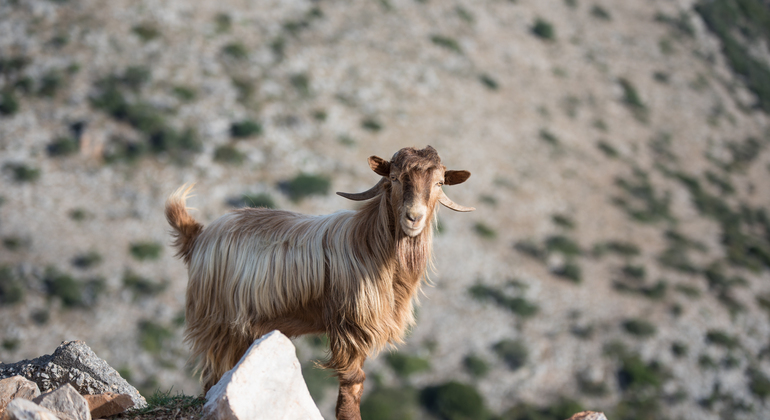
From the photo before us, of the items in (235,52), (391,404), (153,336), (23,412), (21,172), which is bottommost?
(391,404)

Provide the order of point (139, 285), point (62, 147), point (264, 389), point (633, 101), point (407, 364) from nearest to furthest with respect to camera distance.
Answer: point (264, 389), point (139, 285), point (407, 364), point (62, 147), point (633, 101)

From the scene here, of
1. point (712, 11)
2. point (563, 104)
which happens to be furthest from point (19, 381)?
point (712, 11)

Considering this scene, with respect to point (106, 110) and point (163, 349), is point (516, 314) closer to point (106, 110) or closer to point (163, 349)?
point (163, 349)

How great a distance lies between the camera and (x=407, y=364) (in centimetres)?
2097

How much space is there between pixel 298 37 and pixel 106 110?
1144 cm

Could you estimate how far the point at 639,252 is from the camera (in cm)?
2728

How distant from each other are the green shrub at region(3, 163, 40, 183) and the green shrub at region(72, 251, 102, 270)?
4250 mm

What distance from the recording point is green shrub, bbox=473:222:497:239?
26219 mm

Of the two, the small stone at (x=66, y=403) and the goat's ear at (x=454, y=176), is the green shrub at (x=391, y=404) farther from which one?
the small stone at (x=66, y=403)

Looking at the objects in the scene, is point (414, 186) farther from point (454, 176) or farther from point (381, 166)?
point (454, 176)

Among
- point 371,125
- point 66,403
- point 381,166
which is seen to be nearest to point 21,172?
point 371,125

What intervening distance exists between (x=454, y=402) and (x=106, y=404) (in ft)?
56.8

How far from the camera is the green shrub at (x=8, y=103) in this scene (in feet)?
75.8

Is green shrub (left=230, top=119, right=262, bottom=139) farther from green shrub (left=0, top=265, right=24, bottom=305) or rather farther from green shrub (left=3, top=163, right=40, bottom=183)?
green shrub (left=0, top=265, right=24, bottom=305)
